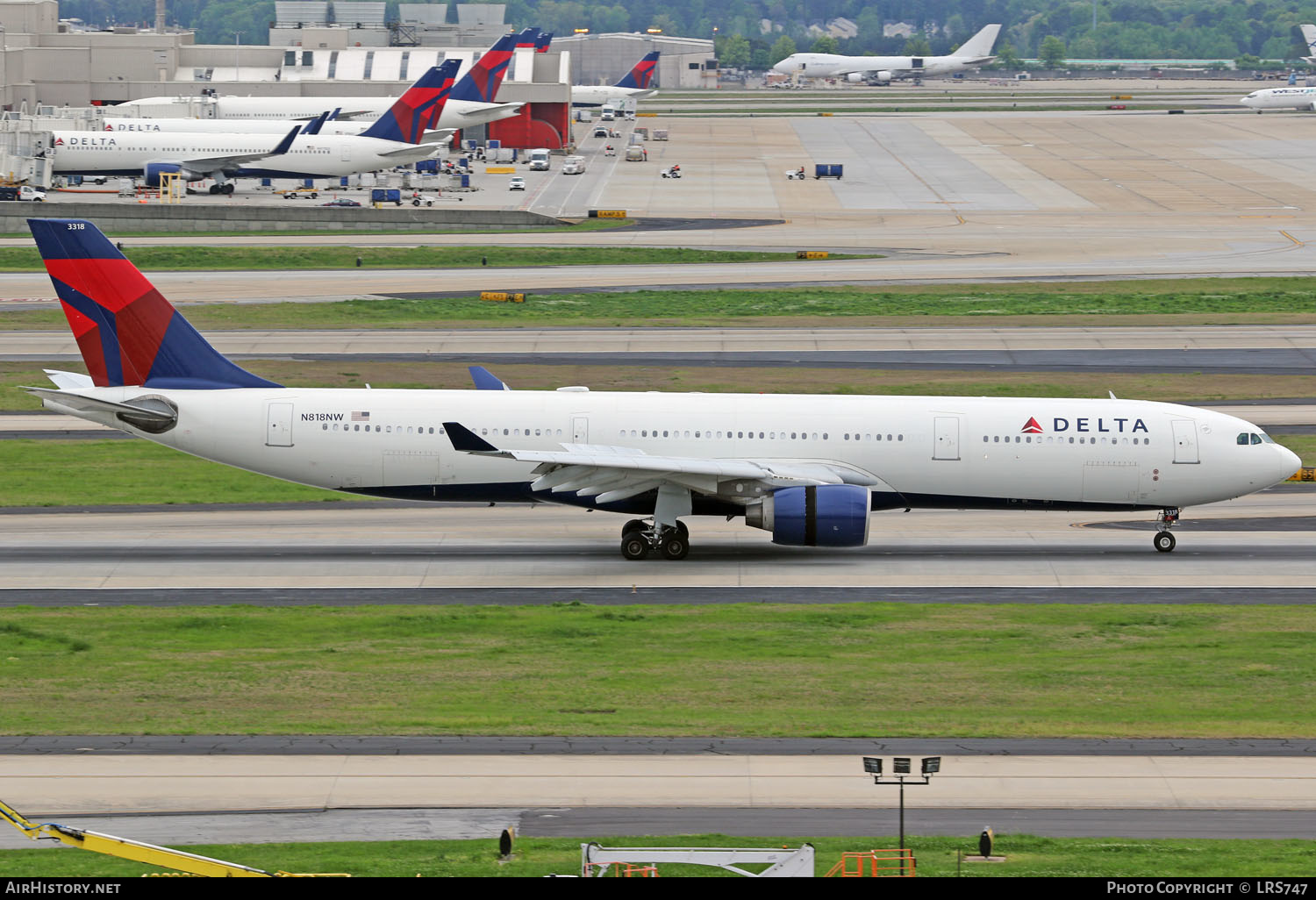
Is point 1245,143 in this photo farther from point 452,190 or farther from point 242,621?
point 242,621

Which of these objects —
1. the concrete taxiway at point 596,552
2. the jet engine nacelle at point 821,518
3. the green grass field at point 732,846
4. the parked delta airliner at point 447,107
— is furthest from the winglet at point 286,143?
→ the green grass field at point 732,846

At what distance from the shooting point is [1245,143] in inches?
6919

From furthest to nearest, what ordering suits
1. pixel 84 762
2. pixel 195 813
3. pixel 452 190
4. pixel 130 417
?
pixel 452 190 → pixel 130 417 → pixel 84 762 → pixel 195 813

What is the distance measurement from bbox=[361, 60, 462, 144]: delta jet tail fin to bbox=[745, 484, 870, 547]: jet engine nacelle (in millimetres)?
101986

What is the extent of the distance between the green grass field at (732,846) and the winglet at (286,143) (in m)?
112

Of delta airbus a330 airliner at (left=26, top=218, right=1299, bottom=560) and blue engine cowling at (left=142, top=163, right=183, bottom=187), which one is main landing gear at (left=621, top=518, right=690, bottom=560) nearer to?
delta airbus a330 airliner at (left=26, top=218, right=1299, bottom=560)

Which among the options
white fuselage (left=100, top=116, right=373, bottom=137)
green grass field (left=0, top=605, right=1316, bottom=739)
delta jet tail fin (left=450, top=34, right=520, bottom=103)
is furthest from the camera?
delta jet tail fin (left=450, top=34, right=520, bottom=103)

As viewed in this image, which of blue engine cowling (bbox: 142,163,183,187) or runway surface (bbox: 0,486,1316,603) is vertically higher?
A: blue engine cowling (bbox: 142,163,183,187)

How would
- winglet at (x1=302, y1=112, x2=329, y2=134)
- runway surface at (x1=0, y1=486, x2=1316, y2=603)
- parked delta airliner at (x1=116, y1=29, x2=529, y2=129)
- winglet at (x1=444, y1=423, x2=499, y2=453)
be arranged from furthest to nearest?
parked delta airliner at (x1=116, y1=29, x2=529, y2=129), winglet at (x1=302, y1=112, x2=329, y2=134), runway surface at (x1=0, y1=486, x2=1316, y2=603), winglet at (x1=444, y1=423, x2=499, y2=453)

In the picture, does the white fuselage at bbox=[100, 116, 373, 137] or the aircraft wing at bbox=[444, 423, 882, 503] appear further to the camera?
the white fuselage at bbox=[100, 116, 373, 137]

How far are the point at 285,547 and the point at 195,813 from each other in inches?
766

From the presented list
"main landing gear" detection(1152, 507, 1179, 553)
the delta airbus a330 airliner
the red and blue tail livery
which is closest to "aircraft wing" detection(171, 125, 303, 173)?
the red and blue tail livery

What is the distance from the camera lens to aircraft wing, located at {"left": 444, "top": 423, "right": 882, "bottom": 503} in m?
40.8

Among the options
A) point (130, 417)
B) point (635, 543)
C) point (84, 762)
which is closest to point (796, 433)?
point (635, 543)
